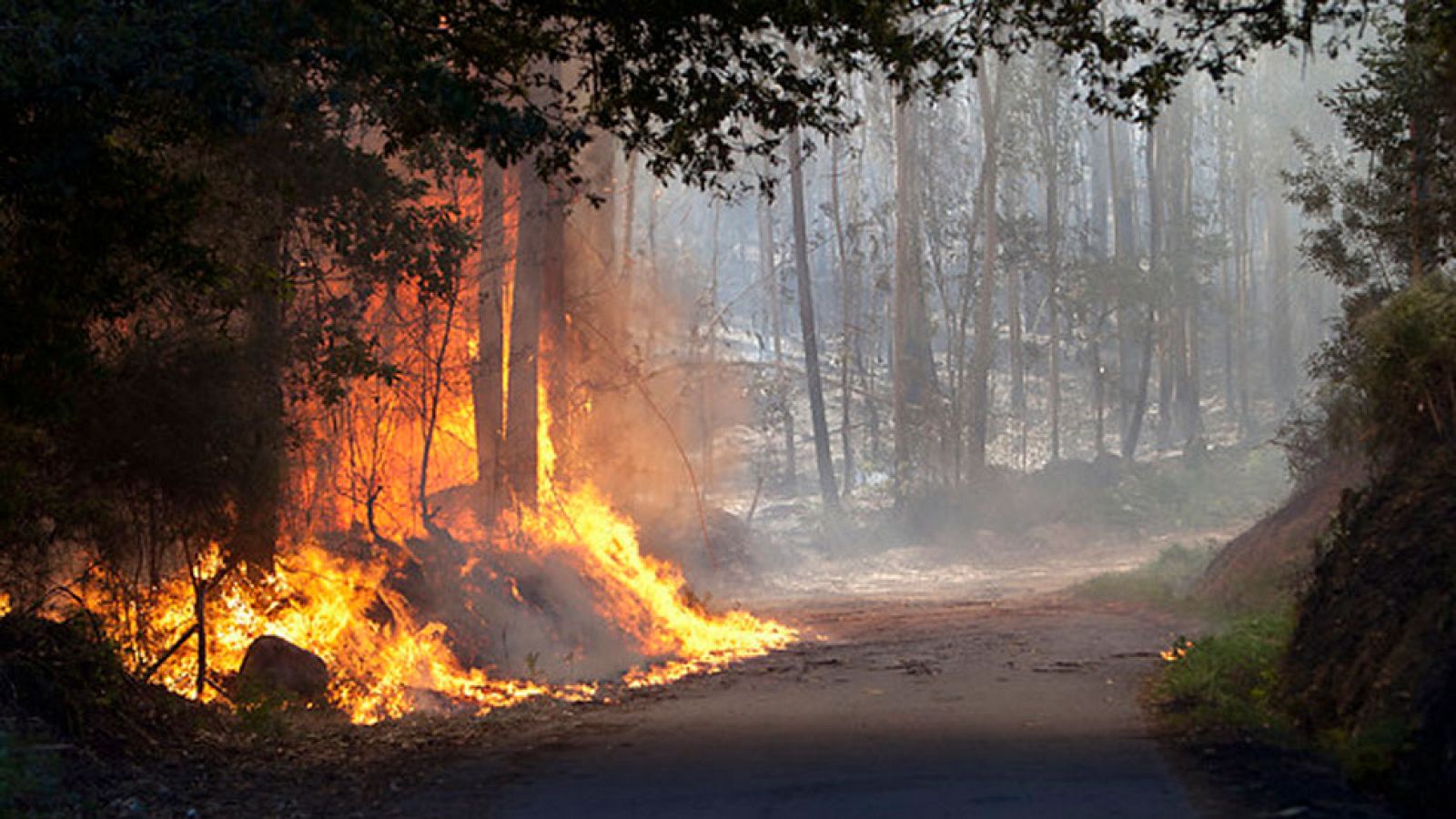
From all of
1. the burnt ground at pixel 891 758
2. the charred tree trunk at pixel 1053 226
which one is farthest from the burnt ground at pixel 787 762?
the charred tree trunk at pixel 1053 226

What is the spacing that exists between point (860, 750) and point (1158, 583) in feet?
63.3

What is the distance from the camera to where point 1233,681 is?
39.3 ft

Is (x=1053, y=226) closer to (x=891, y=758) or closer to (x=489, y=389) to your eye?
(x=489, y=389)

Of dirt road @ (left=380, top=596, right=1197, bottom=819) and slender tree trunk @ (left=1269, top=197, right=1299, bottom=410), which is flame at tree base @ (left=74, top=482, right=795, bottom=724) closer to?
dirt road @ (left=380, top=596, right=1197, bottom=819)

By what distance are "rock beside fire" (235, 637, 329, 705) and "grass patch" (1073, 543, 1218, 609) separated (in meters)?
15.3

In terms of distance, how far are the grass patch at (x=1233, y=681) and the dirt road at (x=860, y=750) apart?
0.44m

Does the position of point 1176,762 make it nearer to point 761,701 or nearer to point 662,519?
point 761,701

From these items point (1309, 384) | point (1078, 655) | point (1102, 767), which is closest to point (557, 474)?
point (1078, 655)

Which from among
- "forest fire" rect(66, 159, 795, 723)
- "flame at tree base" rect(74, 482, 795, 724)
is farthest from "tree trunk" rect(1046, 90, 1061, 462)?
"flame at tree base" rect(74, 482, 795, 724)

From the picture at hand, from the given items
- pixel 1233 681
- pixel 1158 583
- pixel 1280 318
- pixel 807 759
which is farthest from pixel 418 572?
pixel 1280 318

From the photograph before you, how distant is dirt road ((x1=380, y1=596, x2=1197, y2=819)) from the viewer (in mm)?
8406

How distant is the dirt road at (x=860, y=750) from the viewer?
841cm

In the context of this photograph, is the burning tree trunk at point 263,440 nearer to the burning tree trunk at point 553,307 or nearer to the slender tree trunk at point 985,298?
the burning tree trunk at point 553,307

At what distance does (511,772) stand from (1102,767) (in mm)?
3856
